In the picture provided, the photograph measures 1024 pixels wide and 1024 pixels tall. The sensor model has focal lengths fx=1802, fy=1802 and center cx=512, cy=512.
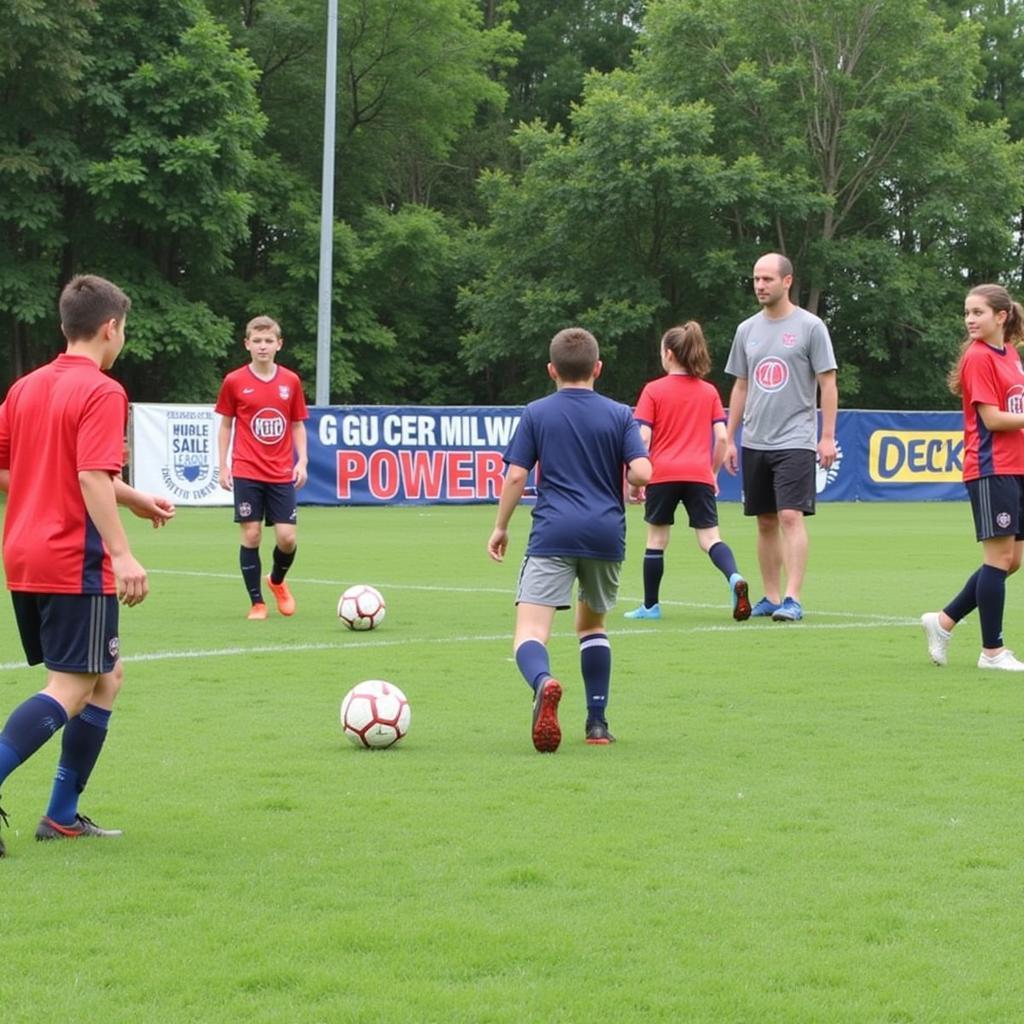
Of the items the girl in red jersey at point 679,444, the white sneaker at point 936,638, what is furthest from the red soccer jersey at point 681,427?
the white sneaker at point 936,638

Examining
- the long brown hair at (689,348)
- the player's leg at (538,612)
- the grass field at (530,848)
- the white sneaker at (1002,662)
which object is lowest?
the grass field at (530,848)

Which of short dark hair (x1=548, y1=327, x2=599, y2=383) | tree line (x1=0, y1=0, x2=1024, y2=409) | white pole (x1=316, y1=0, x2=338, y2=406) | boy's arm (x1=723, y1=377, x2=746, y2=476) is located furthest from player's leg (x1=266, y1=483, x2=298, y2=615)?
tree line (x1=0, y1=0, x2=1024, y2=409)

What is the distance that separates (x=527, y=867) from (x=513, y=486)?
239 centimetres

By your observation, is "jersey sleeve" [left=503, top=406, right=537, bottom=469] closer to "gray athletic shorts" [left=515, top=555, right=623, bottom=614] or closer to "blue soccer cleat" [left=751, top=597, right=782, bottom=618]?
"gray athletic shorts" [left=515, top=555, right=623, bottom=614]

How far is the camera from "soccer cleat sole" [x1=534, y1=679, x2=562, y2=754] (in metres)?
6.67

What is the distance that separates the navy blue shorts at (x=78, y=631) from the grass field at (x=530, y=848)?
553mm

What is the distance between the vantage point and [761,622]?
1175 centimetres

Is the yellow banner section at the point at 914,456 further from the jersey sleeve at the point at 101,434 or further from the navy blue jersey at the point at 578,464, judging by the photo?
the jersey sleeve at the point at 101,434

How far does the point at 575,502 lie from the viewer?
23.1 feet

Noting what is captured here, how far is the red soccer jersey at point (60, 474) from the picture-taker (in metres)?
5.11

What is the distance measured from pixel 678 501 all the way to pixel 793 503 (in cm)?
103

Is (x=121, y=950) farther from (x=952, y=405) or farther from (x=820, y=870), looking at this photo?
(x=952, y=405)

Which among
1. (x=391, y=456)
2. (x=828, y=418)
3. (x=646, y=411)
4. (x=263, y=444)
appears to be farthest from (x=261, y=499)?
(x=391, y=456)

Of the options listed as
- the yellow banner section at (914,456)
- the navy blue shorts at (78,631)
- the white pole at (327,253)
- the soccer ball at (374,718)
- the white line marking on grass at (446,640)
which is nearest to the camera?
the navy blue shorts at (78,631)
